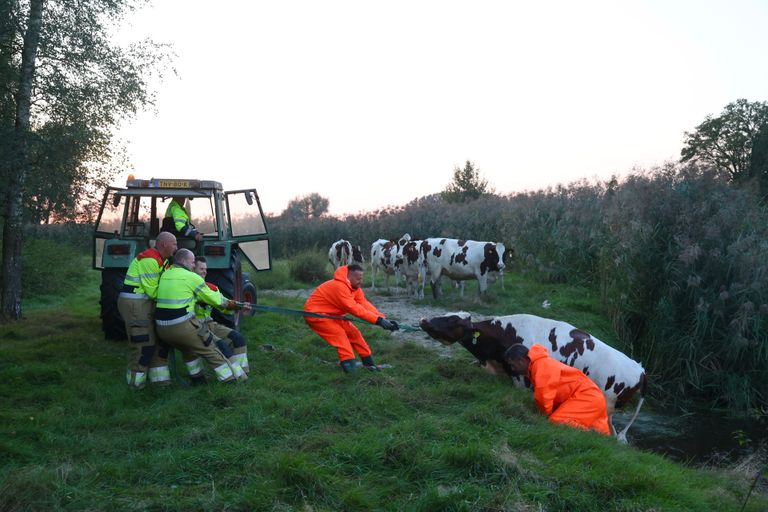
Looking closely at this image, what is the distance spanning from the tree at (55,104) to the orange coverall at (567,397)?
27.1 ft

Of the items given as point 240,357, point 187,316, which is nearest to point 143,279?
point 187,316

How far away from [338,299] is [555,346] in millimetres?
2756

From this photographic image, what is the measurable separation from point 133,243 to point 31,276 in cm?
859

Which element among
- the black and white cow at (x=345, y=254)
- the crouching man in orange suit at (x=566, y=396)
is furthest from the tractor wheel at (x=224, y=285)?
the black and white cow at (x=345, y=254)

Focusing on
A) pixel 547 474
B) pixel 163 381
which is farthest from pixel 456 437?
pixel 163 381

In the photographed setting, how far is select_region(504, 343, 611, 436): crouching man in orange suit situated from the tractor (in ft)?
14.6

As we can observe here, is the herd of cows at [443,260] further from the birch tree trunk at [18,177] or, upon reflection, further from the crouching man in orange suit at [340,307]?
the birch tree trunk at [18,177]

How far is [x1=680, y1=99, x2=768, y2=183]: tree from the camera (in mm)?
37562

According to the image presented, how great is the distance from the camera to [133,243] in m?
9.47

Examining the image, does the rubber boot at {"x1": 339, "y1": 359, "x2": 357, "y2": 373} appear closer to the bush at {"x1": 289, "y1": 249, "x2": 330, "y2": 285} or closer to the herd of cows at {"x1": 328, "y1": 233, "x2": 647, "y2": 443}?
the herd of cows at {"x1": 328, "y1": 233, "x2": 647, "y2": 443}

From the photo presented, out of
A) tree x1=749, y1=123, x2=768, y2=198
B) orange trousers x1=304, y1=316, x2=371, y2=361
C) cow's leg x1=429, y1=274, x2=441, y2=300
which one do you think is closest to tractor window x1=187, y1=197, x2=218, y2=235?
orange trousers x1=304, y1=316, x2=371, y2=361

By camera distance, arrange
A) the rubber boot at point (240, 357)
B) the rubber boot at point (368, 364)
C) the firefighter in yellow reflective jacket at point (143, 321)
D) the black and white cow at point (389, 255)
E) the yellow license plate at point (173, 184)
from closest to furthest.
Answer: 1. the firefighter in yellow reflective jacket at point (143, 321)
2. the rubber boot at point (240, 357)
3. the rubber boot at point (368, 364)
4. the yellow license plate at point (173, 184)
5. the black and white cow at point (389, 255)

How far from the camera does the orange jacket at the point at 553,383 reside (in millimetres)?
6898

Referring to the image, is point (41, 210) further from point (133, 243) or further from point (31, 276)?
point (31, 276)
